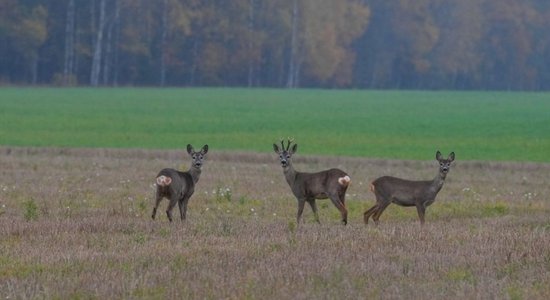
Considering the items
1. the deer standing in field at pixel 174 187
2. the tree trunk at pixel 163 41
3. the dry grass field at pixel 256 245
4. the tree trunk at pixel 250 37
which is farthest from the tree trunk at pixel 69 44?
the deer standing in field at pixel 174 187

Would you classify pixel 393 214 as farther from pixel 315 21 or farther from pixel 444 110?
pixel 315 21

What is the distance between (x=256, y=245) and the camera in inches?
603

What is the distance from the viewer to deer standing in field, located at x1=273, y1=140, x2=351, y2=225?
19078 millimetres

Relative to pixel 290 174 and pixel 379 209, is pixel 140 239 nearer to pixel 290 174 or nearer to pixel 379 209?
pixel 290 174

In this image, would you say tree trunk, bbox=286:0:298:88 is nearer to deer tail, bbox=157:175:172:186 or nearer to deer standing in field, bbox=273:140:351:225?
deer standing in field, bbox=273:140:351:225

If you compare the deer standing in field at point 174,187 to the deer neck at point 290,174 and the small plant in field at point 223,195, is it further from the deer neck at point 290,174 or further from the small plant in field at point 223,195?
the small plant in field at point 223,195

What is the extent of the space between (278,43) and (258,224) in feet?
326

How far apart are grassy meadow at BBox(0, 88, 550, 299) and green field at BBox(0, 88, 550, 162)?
Answer: 0.96 feet

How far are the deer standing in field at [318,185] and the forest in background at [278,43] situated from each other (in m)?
81.4

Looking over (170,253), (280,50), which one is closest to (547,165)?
(170,253)

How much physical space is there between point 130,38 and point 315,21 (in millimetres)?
20333

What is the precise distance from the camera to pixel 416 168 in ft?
109

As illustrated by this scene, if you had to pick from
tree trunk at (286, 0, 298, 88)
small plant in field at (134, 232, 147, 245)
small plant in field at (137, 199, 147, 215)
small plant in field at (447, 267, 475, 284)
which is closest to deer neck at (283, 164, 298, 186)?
small plant in field at (137, 199, 147, 215)

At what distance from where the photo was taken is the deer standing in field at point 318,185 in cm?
1908
